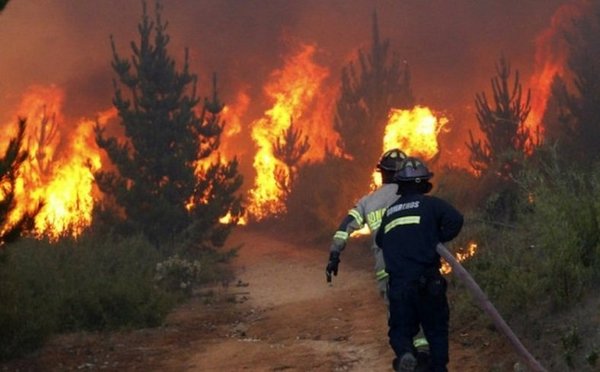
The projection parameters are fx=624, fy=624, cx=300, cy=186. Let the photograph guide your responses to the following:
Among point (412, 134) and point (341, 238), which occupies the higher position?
point (412, 134)

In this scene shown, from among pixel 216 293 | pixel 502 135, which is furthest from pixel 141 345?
pixel 502 135

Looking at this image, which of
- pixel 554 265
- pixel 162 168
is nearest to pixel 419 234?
pixel 554 265

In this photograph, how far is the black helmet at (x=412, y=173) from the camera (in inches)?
196

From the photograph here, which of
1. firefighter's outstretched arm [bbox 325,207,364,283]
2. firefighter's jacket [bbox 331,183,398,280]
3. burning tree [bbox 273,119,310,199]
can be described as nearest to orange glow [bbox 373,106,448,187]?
burning tree [bbox 273,119,310,199]

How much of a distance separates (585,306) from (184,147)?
44.3 feet

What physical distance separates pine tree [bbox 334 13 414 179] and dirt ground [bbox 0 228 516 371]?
8874 millimetres

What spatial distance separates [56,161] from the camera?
2331 cm

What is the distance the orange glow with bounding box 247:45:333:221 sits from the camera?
28.6 meters

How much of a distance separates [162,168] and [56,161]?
7854 millimetres

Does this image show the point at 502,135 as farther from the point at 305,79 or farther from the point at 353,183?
the point at 305,79

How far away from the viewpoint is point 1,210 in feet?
21.8

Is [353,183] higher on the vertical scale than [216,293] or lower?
higher

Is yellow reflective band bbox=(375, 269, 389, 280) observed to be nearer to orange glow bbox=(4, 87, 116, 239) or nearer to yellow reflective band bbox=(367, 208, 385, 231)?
yellow reflective band bbox=(367, 208, 385, 231)

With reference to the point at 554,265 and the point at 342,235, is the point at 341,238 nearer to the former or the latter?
the point at 342,235
